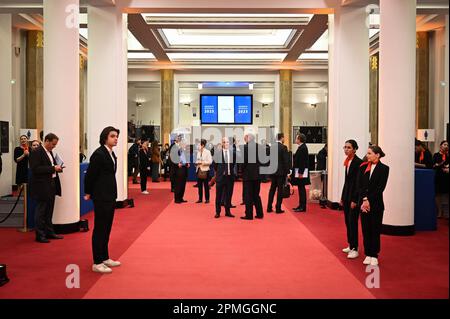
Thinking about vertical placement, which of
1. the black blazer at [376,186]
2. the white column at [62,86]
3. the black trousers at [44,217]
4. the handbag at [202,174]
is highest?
the white column at [62,86]

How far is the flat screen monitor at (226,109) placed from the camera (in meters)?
23.3

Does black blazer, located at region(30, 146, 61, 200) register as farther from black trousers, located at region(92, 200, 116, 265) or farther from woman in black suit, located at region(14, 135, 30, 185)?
woman in black suit, located at region(14, 135, 30, 185)

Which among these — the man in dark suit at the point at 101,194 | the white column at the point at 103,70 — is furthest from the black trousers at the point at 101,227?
the white column at the point at 103,70

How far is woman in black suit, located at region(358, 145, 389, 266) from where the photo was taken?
613 centimetres

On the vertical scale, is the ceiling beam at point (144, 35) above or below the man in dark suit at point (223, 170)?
above

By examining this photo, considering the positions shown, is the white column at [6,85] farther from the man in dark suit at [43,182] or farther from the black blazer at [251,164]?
the black blazer at [251,164]

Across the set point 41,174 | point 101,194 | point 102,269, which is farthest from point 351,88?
point 102,269

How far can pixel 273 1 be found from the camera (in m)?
11.5

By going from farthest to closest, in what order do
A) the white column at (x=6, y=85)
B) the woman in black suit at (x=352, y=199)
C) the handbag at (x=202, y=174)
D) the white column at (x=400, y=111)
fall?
the white column at (x=6, y=85)
the handbag at (x=202, y=174)
the white column at (x=400, y=111)
the woman in black suit at (x=352, y=199)

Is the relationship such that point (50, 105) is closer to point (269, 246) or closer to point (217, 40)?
point (269, 246)

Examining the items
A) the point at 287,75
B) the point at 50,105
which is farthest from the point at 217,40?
the point at 50,105

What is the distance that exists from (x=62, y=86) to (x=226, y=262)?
4.26 meters

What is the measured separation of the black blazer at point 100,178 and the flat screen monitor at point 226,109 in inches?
688

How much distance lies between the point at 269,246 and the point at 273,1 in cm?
646
